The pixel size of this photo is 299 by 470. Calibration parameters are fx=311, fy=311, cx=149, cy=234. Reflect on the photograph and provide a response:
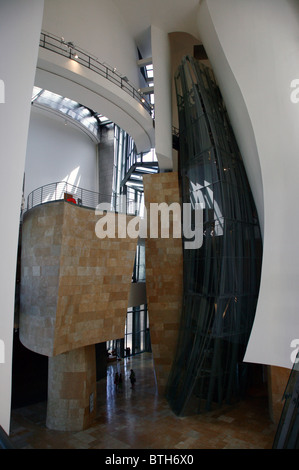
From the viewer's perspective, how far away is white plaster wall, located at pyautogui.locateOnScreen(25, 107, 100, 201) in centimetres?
1756

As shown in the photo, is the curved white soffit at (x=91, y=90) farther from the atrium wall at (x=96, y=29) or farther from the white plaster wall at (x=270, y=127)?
the white plaster wall at (x=270, y=127)

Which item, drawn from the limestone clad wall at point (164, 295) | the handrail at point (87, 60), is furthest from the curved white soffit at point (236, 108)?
the handrail at point (87, 60)

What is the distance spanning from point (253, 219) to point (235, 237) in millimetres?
1467

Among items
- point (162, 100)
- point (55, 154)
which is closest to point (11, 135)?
point (162, 100)

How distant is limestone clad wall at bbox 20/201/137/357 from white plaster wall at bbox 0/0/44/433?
3280mm

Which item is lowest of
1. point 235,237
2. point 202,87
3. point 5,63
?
point 235,237

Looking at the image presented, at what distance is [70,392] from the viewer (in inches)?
443

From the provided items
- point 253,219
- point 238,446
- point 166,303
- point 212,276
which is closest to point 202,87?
point 253,219

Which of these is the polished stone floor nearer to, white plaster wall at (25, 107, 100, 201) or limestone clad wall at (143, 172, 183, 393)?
limestone clad wall at (143, 172, 183, 393)

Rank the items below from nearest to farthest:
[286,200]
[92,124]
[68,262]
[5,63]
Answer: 1. [5,63]
2. [68,262]
3. [286,200]
4. [92,124]

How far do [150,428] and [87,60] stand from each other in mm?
14569

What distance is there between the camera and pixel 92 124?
21188 mm

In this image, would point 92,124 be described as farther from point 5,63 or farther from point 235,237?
point 5,63

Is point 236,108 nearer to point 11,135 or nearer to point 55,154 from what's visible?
point 11,135
